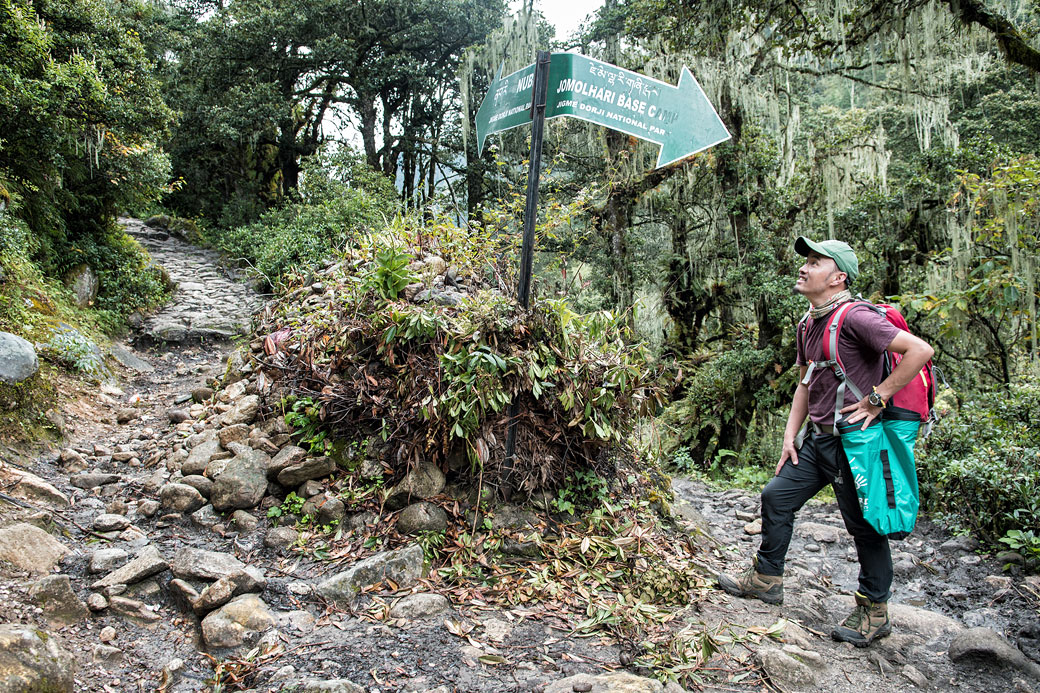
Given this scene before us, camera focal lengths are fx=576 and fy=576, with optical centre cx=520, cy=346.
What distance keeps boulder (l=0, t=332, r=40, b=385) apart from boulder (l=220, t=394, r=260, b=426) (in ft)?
4.40

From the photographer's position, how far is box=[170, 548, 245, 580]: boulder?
2.86 m

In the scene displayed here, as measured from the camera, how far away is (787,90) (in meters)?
8.84

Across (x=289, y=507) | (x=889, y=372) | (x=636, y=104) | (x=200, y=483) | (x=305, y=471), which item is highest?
(x=636, y=104)

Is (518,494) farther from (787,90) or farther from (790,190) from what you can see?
(787,90)

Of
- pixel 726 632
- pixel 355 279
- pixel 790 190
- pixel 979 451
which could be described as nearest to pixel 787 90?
pixel 790 190

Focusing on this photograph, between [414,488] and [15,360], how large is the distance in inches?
120

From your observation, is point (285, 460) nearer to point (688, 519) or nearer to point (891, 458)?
point (688, 519)

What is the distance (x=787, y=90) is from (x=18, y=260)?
10274 mm

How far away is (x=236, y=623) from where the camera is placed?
2613 millimetres

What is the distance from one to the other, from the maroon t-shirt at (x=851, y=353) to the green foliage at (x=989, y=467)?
236 cm

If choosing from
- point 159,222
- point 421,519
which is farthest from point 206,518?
point 159,222

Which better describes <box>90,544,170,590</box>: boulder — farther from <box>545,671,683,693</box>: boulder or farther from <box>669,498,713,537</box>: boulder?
<box>669,498,713,537</box>: boulder

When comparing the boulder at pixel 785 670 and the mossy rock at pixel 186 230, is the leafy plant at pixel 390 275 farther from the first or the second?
the mossy rock at pixel 186 230

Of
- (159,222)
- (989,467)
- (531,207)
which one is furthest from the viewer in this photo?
(159,222)
